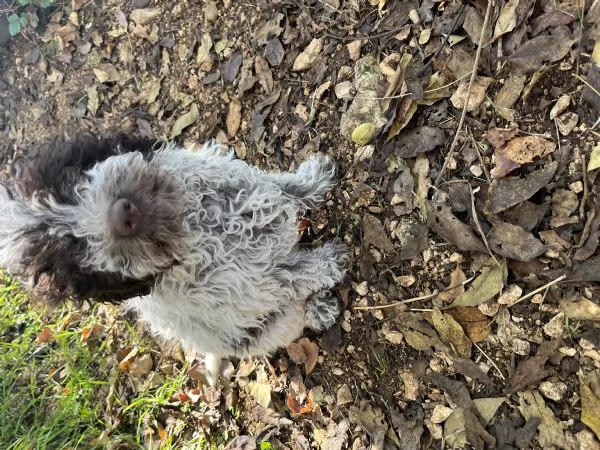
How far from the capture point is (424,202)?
2625 millimetres

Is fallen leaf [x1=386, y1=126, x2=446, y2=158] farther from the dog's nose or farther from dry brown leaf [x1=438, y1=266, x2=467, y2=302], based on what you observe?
the dog's nose

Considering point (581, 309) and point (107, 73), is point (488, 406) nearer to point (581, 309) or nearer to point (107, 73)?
Result: point (581, 309)

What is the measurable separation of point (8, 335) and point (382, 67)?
3.80m

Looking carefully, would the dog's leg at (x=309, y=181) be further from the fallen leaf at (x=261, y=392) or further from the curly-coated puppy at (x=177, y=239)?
the fallen leaf at (x=261, y=392)

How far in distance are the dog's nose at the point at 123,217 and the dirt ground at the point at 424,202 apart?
132cm

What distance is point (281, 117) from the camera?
3365 mm

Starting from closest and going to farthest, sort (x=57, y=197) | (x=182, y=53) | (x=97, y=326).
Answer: (x=57, y=197), (x=182, y=53), (x=97, y=326)

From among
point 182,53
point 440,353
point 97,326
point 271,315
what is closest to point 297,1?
point 182,53

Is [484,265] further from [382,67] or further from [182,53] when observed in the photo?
[182,53]

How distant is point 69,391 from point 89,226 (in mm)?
2364

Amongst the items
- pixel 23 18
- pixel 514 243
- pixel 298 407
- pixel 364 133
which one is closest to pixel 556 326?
pixel 514 243

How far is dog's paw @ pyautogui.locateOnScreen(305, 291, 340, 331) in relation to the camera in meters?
3.01

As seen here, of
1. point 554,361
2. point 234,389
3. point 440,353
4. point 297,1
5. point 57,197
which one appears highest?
point 297,1

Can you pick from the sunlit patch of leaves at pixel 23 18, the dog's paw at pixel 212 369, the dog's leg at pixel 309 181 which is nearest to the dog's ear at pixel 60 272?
the dog's leg at pixel 309 181
